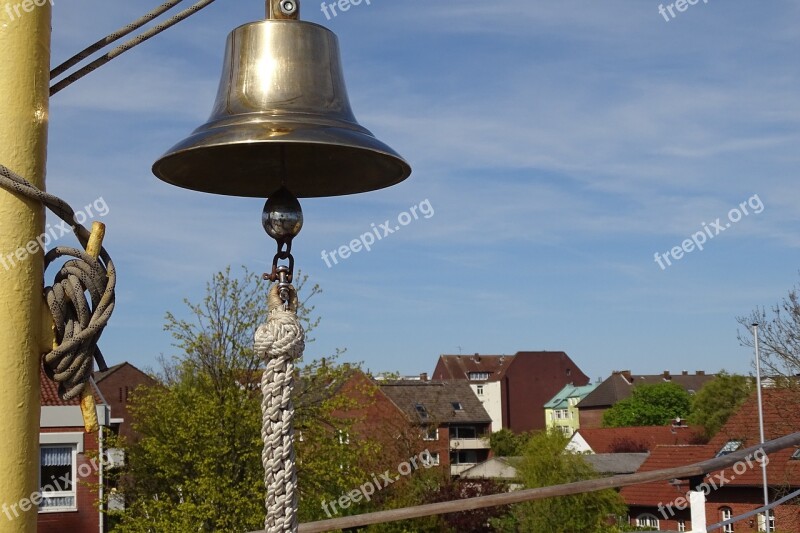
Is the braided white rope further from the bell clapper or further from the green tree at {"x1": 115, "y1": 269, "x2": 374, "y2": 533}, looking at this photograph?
the green tree at {"x1": 115, "y1": 269, "x2": 374, "y2": 533}

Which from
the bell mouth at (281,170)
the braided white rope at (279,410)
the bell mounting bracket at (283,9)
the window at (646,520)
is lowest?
the window at (646,520)

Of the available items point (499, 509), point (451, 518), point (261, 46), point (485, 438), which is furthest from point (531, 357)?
point (261, 46)

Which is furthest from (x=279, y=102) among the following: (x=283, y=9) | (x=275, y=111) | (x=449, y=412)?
(x=449, y=412)

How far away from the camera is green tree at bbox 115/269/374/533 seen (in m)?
21.4

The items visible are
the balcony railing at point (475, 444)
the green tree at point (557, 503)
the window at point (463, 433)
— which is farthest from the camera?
the balcony railing at point (475, 444)

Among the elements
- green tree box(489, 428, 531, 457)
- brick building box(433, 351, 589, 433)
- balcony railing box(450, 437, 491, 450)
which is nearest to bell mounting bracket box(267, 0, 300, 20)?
green tree box(489, 428, 531, 457)

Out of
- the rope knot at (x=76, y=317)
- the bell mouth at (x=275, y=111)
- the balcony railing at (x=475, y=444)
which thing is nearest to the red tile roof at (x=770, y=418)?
the bell mouth at (x=275, y=111)

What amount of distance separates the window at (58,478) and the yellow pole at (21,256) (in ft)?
66.3

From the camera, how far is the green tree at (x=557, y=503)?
3688cm

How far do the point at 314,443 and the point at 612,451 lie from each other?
45.1 m

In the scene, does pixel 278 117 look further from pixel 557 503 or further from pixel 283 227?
pixel 557 503

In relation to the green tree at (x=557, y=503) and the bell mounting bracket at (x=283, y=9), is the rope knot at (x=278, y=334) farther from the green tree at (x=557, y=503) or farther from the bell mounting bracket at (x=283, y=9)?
the green tree at (x=557, y=503)

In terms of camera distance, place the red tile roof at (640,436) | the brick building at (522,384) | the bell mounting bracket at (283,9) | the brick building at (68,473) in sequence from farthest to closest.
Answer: the brick building at (522,384) < the red tile roof at (640,436) < the brick building at (68,473) < the bell mounting bracket at (283,9)

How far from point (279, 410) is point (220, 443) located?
20.3 metres
